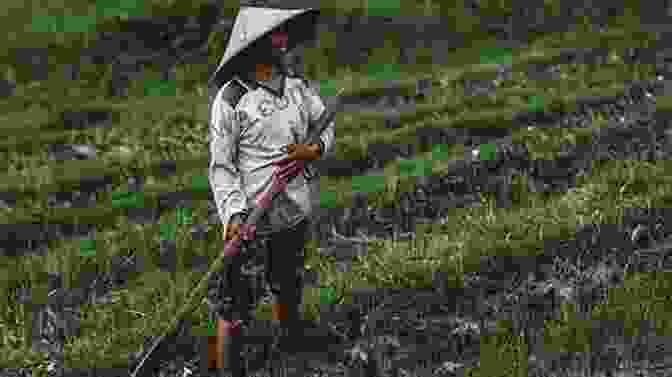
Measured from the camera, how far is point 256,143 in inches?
220

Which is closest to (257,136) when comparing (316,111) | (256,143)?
(256,143)

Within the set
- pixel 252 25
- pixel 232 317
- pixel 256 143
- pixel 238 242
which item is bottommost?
pixel 232 317

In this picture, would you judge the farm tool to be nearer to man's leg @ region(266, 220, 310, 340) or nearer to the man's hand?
the man's hand

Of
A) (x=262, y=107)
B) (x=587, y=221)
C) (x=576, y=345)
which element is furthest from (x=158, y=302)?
(x=587, y=221)

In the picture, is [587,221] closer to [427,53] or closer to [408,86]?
[408,86]

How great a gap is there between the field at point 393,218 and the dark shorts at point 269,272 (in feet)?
1.91

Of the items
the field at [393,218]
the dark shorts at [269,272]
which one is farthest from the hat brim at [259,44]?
the field at [393,218]

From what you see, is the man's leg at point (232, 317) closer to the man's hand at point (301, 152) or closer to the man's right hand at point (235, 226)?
the man's right hand at point (235, 226)

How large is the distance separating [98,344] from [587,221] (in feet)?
15.6

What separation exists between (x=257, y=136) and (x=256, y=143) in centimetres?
6

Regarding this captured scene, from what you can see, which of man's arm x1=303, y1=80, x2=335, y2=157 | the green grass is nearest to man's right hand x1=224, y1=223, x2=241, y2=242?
man's arm x1=303, y1=80, x2=335, y2=157

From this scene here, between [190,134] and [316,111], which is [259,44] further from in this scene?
[190,134]

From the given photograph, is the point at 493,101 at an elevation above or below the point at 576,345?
above

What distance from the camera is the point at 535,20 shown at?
735 inches
